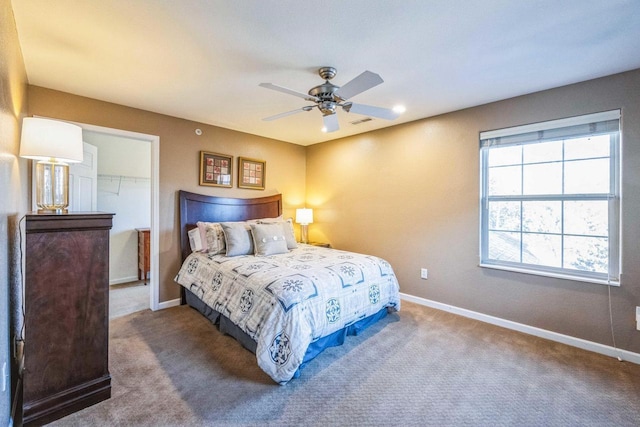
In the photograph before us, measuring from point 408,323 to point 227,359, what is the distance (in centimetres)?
187

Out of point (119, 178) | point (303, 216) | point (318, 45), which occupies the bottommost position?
point (303, 216)

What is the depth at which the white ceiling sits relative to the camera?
1.63m

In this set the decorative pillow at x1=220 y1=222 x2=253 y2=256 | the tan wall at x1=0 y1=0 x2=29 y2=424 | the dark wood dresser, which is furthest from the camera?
the decorative pillow at x1=220 y1=222 x2=253 y2=256

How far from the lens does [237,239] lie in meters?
3.27

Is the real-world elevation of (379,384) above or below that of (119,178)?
below

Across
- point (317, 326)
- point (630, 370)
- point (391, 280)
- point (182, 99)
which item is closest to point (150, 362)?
point (317, 326)

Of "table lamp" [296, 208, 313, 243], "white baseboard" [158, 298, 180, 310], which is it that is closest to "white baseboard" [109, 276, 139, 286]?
"white baseboard" [158, 298, 180, 310]

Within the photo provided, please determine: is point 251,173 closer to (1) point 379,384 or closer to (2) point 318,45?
(2) point 318,45

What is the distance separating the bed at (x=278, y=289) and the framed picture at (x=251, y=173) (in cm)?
48

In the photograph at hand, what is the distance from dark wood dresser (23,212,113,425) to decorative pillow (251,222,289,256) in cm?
162

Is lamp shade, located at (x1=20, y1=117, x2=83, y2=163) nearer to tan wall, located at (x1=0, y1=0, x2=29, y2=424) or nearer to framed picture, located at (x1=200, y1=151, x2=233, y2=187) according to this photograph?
tan wall, located at (x1=0, y1=0, x2=29, y2=424)

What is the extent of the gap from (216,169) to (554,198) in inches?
156

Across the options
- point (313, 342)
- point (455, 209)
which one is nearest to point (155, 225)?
point (313, 342)

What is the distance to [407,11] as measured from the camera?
163 centimetres
